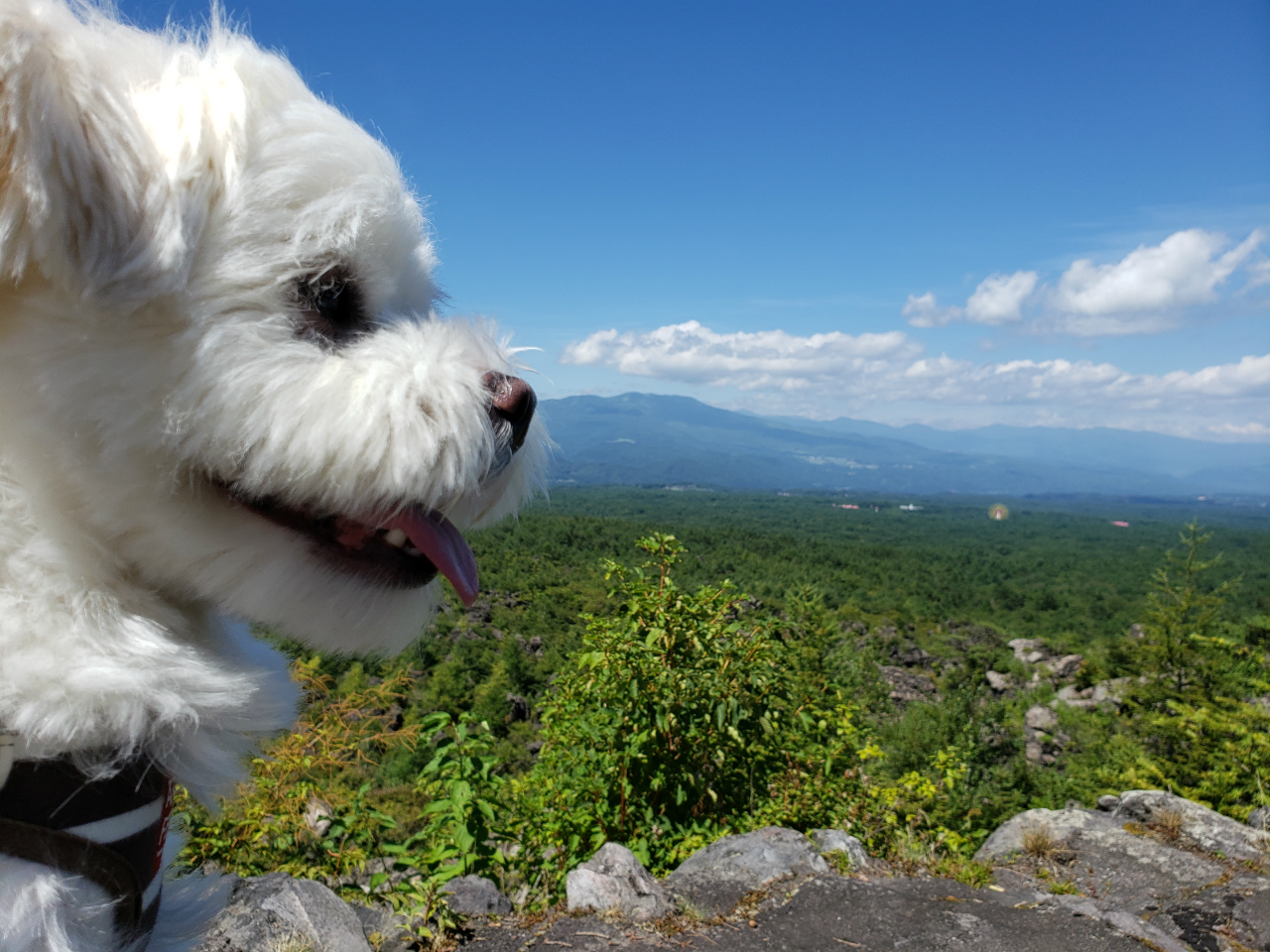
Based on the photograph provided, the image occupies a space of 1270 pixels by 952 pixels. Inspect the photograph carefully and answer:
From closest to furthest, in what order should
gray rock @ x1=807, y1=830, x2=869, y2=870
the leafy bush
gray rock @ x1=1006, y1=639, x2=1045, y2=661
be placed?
gray rock @ x1=807, y1=830, x2=869, y2=870 → the leafy bush → gray rock @ x1=1006, y1=639, x2=1045, y2=661

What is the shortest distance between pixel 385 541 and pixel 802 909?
253cm

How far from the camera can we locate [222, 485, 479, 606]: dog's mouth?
1077 millimetres

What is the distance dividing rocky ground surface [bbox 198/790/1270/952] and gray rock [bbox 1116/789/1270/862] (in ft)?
0.71

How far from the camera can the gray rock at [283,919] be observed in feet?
6.85

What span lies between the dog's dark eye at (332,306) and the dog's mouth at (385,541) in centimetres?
27

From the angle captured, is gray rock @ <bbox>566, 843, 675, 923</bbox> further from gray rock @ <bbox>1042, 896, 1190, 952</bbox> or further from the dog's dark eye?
the dog's dark eye

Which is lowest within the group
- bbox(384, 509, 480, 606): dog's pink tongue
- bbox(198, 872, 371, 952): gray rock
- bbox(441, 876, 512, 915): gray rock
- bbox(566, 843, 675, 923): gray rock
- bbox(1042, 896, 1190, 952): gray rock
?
bbox(441, 876, 512, 915): gray rock

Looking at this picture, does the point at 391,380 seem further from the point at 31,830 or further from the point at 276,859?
the point at 276,859

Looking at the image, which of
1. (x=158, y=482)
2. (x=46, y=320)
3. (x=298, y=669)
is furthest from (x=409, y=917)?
(x=46, y=320)

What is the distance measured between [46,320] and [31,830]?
0.63 m

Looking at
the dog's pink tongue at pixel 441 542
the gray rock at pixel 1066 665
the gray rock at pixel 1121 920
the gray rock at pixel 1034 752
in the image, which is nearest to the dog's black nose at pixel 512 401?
the dog's pink tongue at pixel 441 542

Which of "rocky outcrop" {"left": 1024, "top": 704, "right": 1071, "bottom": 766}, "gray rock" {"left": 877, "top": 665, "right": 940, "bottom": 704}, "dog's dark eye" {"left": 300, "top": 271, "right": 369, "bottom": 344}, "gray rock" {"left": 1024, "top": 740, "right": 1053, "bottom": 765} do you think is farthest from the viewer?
"gray rock" {"left": 877, "top": 665, "right": 940, "bottom": 704}

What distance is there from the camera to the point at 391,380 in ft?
3.46

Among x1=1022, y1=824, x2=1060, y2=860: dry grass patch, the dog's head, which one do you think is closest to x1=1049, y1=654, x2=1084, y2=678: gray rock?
x1=1022, y1=824, x2=1060, y2=860: dry grass patch
